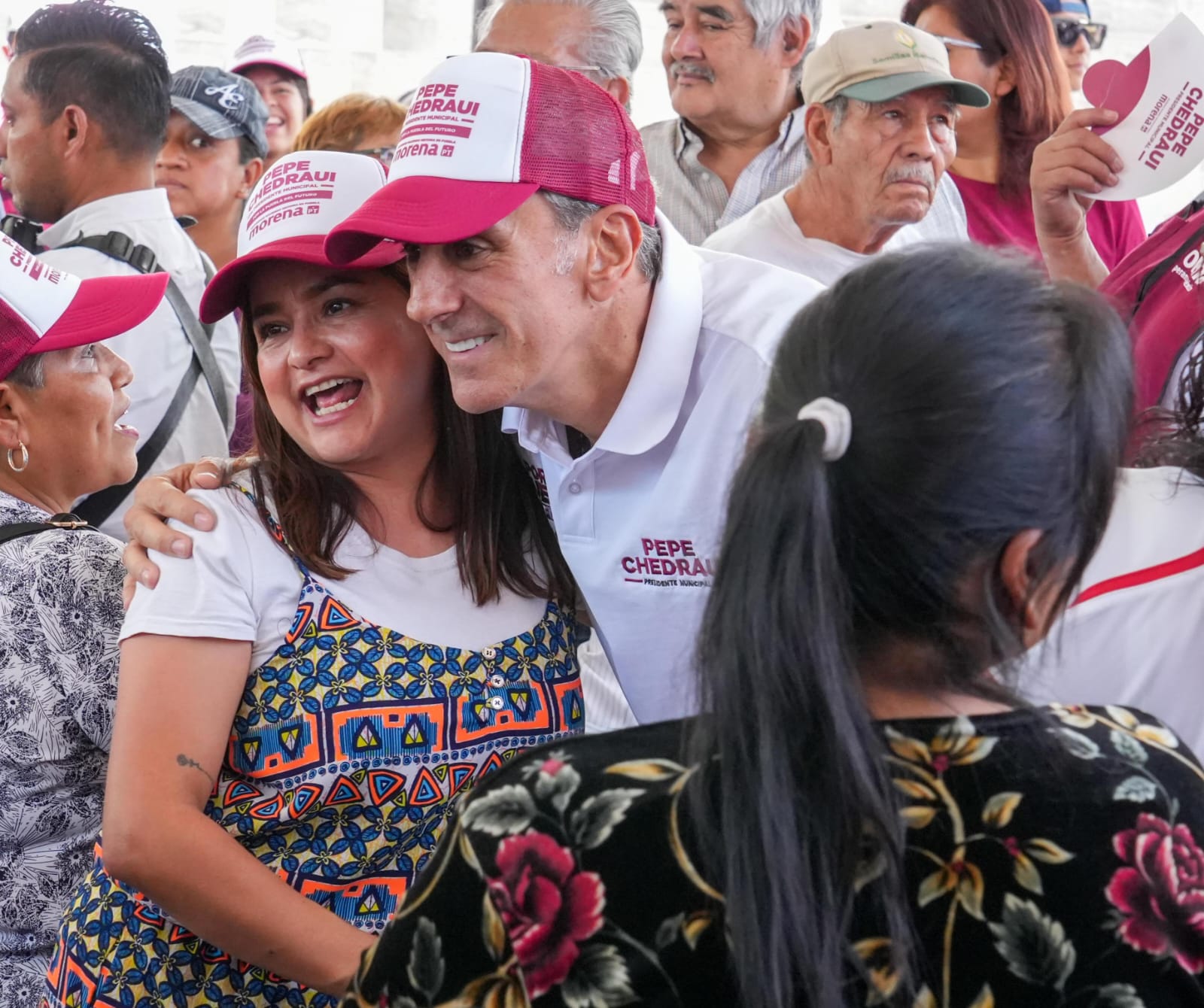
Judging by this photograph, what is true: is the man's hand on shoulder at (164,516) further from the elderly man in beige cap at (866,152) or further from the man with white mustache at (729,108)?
the man with white mustache at (729,108)

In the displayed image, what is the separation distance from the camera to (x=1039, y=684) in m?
1.22

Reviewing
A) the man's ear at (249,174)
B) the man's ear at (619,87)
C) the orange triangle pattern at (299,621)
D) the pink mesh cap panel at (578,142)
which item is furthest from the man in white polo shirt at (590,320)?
the man's ear at (249,174)

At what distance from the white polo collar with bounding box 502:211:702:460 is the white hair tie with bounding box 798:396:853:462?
0.83 m

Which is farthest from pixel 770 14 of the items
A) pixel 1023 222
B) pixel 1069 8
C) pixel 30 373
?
pixel 30 373

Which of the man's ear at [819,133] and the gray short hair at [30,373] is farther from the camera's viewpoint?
the man's ear at [819,133]

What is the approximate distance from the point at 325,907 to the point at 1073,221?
1678 mm

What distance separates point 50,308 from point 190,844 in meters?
0.92

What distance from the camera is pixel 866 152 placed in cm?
293

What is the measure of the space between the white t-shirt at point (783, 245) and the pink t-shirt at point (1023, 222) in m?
0.53

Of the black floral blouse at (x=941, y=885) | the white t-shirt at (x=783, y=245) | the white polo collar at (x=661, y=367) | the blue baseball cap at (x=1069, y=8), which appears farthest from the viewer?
the blue baseball cap at (x=1069, y=8)

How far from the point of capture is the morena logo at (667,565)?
1.82 meters

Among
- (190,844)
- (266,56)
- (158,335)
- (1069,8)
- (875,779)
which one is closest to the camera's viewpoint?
(875,779)

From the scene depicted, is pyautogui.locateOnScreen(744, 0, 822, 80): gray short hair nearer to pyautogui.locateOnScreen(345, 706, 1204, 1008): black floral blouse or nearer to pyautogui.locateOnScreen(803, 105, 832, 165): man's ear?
pyautogui.locateOnScreen(803, 105, 832, 165): man's ear

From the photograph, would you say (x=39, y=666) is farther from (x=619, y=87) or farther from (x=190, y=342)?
(x=619, y=87)
